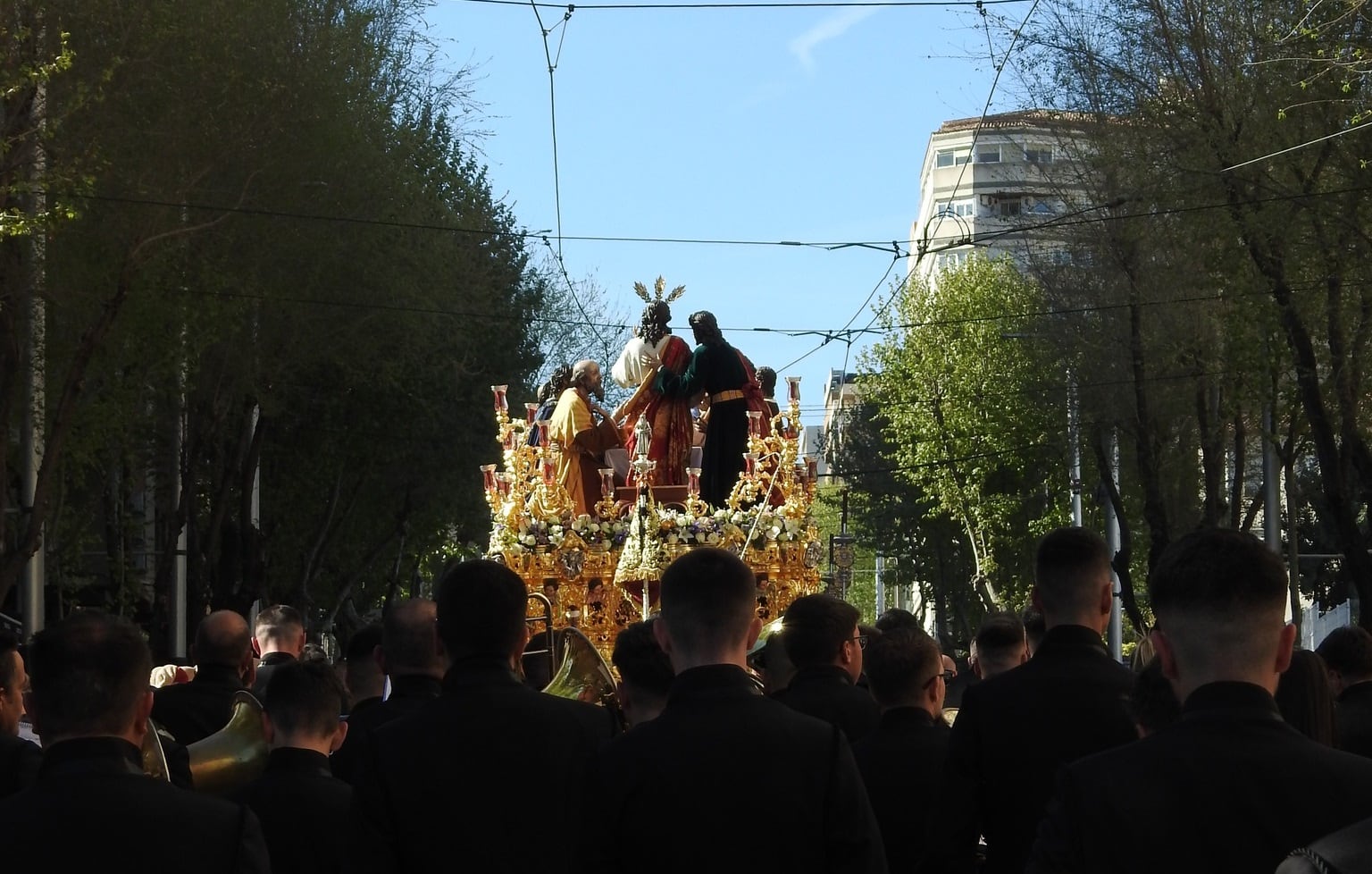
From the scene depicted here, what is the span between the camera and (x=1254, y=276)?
18188 mm

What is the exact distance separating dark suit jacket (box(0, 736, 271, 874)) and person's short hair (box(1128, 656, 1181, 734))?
176cm

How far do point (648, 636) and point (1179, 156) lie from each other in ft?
50.5

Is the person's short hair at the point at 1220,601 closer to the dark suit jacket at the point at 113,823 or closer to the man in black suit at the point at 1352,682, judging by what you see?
the dark suit jacket at the point at 113,823

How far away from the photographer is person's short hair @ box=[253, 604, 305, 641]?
7.41 metres

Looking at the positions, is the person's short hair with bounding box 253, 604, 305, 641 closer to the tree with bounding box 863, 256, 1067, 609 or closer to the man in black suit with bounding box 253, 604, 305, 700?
the man in black suit with bounding box 253, 604, 305, 700

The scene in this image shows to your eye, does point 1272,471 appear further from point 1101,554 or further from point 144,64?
point 1101,554

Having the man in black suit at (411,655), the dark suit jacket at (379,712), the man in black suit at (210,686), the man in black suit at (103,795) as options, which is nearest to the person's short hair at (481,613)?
the dark suit jacket at (379,712)

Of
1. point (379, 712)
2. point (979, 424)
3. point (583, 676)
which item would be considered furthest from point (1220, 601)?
point (979, 424)

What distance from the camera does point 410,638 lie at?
517cm

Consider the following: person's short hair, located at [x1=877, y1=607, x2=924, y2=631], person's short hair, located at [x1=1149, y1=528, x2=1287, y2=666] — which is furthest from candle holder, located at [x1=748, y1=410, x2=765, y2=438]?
person's short hair, located at [x1=1149, y1=528, x2=1287, y2=666]

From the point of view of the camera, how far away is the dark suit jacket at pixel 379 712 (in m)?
5.06

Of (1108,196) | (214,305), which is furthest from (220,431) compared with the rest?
(1108,196)

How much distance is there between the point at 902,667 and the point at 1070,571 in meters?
0.86

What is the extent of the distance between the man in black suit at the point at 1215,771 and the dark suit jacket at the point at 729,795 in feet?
2.19
